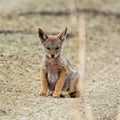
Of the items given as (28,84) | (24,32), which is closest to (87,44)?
(24,32)

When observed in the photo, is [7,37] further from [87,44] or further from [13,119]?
[13,119]

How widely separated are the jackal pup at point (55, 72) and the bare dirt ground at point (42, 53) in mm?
211

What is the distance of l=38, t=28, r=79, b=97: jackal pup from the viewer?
945 centimetres

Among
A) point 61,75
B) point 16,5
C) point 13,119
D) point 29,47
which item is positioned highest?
point 16,5

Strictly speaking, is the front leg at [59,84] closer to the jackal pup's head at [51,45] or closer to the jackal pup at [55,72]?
the jackal pup at [55,72]

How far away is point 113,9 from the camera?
19.9 meters

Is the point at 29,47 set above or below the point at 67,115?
above

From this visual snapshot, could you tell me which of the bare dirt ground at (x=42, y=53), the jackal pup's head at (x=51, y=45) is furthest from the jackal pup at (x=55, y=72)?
the bare dirt ground at (x=42, y=53)

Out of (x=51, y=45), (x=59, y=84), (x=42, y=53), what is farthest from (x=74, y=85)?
(x=42, y=53)

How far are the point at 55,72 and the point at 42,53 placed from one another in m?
3.48

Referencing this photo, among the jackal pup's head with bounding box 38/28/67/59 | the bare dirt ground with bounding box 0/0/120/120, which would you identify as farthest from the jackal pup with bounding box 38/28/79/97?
the bare dirt ground with bounding box 0/0/120/120

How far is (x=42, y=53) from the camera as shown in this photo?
1297 cm

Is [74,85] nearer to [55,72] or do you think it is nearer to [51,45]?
[55,72]

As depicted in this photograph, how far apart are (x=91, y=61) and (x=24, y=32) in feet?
8.76
